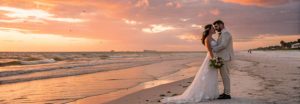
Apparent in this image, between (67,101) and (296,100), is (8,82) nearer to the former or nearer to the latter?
(67,101)

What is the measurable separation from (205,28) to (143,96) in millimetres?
3345

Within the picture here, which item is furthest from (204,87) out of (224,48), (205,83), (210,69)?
(224,48)

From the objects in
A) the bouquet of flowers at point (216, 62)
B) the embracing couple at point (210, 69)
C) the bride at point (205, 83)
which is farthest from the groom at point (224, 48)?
the bouquet of flowers at point (216, 62)

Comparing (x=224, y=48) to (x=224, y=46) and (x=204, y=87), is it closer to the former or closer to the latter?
(x=224, y=46)

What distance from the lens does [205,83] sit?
11070mm

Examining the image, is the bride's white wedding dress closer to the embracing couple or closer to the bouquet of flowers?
the embracing couple

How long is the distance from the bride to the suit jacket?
0.55 feet

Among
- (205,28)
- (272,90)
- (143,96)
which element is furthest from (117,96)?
(272,90)

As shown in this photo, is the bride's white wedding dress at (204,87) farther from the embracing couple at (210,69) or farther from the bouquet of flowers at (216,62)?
the bouquet of flowers at (216,62)

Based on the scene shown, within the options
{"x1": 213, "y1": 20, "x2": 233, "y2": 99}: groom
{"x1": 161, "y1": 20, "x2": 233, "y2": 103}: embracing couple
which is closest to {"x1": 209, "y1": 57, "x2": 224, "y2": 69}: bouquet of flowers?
{"x1": 161, "y1": 20, "x2": 233, "y2": 103}: embracing couple

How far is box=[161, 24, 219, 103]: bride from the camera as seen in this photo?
11.0 meters

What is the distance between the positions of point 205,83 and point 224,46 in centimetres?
115

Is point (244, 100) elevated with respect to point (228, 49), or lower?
lower

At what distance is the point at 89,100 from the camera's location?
12602 mm
